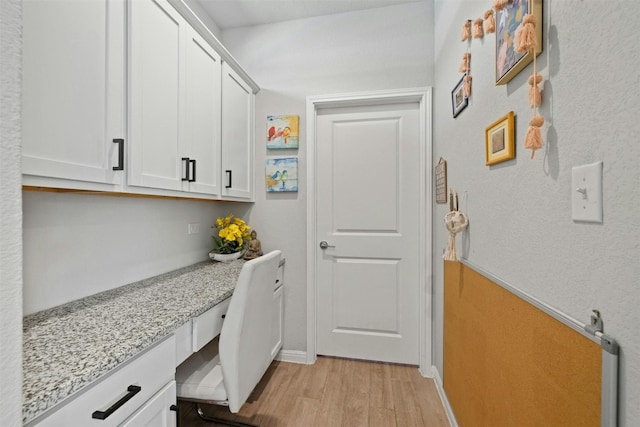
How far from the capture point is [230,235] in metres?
2.08

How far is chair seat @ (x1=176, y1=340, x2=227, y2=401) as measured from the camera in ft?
3.95

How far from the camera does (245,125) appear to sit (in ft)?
7.17

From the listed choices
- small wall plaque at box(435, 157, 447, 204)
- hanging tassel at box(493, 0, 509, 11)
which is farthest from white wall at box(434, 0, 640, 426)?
small wall plaque at box(435, 157, 447, 204)

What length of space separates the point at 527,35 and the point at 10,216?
1.18 meters

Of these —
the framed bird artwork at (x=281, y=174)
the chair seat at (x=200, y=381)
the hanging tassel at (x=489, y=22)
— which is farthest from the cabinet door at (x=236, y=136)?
the hanging tassel at (x=489, y=22)

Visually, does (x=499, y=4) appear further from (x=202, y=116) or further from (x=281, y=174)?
(x=281, y=174)

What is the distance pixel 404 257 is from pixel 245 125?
1641mm

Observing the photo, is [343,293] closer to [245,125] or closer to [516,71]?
[245,125]

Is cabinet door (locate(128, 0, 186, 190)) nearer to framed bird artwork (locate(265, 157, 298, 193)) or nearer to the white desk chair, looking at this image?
the white desk chair

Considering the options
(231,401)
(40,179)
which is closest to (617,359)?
(231,401)

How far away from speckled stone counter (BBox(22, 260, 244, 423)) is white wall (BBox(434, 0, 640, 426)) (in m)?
1.17

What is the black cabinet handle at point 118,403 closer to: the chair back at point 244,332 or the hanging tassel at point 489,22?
the chair back at point 244,332

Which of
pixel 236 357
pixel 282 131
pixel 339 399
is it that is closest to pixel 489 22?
pixel 282 131

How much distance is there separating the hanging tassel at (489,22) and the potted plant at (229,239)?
1.86 m
